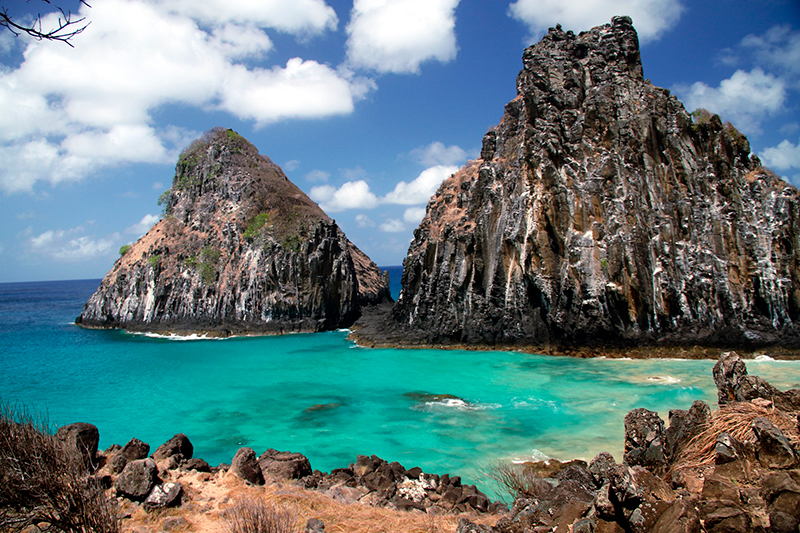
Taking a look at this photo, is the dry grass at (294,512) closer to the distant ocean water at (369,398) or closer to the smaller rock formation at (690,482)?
the smaller rock formation at (690,482)

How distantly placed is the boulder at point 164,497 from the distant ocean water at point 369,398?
3.16 meters

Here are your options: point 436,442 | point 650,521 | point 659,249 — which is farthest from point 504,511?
point 659,249

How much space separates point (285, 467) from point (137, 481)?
3580mm

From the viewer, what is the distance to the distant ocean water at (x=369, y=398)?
16.1 metres

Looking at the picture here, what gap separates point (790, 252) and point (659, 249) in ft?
25.7

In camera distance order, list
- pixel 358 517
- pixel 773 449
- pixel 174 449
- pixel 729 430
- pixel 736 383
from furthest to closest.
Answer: pixel 174 449 → pixel 736 383 → pixel 358 517 → pixel 729 430 → pixel 773 449

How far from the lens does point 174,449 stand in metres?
11.5

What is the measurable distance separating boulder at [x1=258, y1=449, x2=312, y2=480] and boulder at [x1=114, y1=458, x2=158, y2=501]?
3046 millimetres

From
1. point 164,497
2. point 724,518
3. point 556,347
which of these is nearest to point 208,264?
point 556,347

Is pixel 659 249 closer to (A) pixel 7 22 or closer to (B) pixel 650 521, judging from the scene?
(B) pixel 650 521

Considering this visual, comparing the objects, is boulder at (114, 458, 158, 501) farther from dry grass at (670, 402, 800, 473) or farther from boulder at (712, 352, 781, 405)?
boulder at (712, 352, 781, 405)

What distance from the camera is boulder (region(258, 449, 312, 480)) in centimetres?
1137

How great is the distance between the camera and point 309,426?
18.7m

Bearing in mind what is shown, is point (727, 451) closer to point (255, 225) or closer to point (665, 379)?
point (665, 379)
